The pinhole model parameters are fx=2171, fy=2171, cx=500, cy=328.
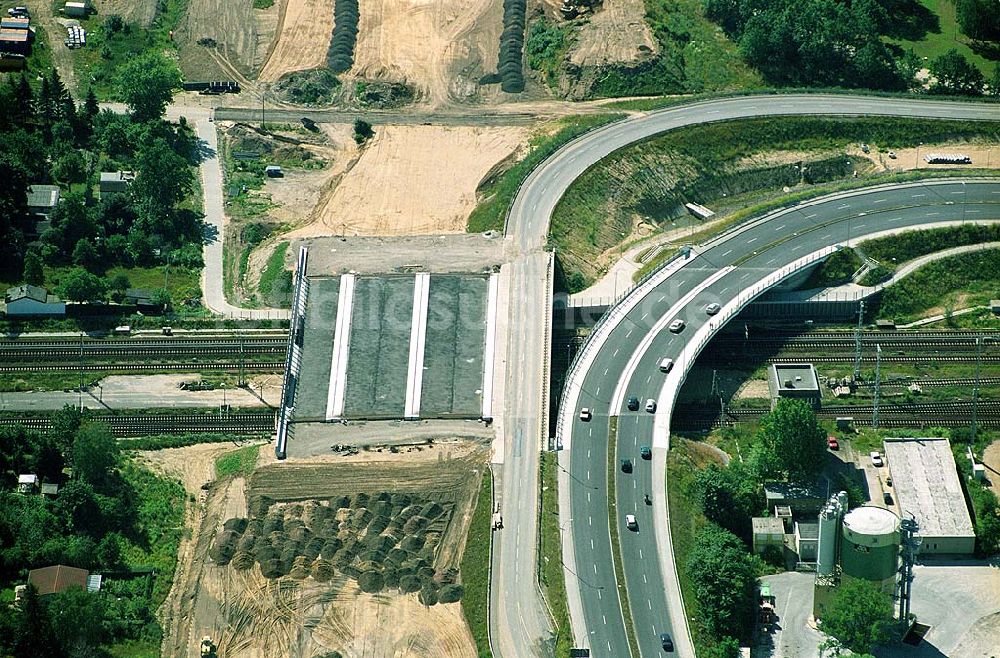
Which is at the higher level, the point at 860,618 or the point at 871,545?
the point at 871,545

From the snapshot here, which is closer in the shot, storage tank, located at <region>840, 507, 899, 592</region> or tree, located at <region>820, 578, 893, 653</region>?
tree, located at <region>820, 578, 893, 653</region>

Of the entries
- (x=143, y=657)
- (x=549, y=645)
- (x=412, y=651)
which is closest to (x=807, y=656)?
(x=549, y=645)

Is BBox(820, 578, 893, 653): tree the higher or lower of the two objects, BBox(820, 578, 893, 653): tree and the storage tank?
the lower

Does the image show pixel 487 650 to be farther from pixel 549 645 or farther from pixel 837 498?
pixel 837 498

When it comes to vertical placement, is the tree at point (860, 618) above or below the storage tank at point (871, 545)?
below

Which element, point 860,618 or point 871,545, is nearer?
point 860,618
